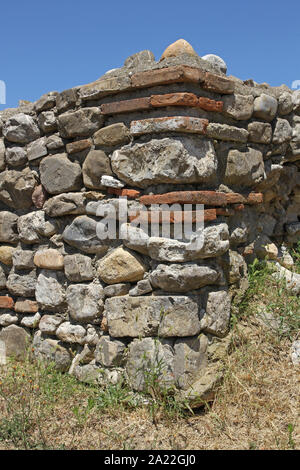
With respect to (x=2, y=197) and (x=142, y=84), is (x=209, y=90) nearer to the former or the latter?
(x=142, y=84)

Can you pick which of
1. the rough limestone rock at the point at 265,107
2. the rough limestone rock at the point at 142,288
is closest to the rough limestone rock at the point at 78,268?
the rough limestone rock at the point at 142,288

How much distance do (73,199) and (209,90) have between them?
1.16 m

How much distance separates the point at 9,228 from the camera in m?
3.46

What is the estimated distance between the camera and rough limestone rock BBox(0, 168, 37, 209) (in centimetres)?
333

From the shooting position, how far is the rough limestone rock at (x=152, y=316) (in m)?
2.47

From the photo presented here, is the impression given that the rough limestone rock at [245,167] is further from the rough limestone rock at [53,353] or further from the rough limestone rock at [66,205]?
the rough limestone rock at [53,353]

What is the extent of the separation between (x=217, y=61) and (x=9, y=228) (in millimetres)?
2034

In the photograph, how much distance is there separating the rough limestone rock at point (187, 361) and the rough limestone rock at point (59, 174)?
1313mm

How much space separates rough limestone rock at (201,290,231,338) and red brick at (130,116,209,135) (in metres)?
1.00

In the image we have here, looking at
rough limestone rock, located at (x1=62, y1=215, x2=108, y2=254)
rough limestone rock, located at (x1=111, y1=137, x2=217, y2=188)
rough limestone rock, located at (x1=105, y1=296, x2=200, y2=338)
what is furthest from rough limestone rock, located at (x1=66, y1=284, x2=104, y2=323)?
rough limestone rock, located at (x1=111, y1=137, x2=217, y2=188)

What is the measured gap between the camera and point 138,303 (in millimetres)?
2605

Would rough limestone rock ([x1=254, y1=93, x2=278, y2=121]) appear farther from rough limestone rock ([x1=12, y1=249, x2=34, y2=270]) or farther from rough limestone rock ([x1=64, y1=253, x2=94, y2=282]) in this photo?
rough limestone rock ([x1=12, y1=249, x2=34, y2=270])

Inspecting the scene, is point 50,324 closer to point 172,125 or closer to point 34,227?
point 34,227
